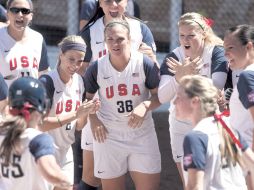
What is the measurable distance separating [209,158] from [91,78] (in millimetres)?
1766

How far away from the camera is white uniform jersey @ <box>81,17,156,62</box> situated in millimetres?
6203

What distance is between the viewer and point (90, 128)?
20.1 feet

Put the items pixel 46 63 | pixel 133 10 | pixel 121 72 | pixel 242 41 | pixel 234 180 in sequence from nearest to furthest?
pixel 234 180 → pixel 242 41 → pixel 121 72 → pixel 46 63 → pixel 133 10

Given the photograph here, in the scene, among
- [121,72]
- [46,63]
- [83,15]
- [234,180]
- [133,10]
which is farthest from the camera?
[133,10]

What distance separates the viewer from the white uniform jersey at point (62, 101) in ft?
18.7

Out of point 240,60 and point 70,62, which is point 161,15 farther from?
point 240,60

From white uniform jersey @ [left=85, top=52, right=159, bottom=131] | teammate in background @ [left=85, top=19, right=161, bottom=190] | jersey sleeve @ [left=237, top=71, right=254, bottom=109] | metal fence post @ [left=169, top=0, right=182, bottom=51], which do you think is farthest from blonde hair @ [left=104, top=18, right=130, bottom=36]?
metal fence post @ [left=169, top=0, right=182, bottom=51]

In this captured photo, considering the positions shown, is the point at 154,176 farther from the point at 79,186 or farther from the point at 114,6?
the point at 114,6

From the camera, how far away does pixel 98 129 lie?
5844 millimetres

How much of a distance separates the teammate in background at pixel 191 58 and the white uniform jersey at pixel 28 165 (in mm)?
1584

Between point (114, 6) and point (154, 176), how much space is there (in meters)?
1.29

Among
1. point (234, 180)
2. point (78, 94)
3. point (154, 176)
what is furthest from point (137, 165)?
point (234, 180)

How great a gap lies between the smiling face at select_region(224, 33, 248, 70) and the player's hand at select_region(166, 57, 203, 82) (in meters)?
0.22

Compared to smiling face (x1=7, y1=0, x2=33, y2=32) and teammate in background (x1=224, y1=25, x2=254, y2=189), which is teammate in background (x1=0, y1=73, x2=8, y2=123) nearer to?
smiling face (x1=7, y1=0, x2=33, y2=32)
